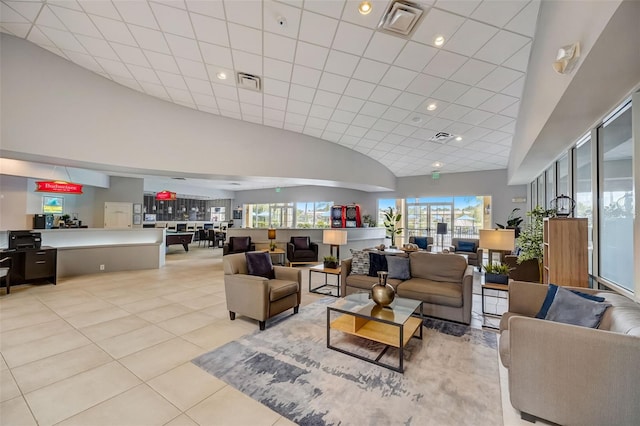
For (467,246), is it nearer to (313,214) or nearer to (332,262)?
(332,262)

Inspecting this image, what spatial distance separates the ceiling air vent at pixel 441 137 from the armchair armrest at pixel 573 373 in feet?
16.6

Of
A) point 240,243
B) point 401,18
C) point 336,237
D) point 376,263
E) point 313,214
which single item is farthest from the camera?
point 313,214

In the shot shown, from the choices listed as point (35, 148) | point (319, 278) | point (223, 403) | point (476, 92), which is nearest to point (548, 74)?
point (476, 92)

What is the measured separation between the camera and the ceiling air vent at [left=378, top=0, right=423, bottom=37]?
8.37ft

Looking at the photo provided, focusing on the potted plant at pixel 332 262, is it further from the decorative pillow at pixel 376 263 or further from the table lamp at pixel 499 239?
the table lamp at pixel 499 239

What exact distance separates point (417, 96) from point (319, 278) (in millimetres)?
4356

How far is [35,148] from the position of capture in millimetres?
4008

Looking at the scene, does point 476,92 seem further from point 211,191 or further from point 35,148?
point 211,191

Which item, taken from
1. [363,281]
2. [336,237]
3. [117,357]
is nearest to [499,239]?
[363,281]

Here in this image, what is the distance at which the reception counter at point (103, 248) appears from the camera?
5.65 m

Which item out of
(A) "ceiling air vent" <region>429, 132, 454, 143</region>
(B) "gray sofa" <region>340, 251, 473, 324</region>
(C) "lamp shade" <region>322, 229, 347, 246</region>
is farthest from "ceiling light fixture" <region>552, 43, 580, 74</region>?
(A) "ceiling air vent" <region>429, 132, 454, 143</region>

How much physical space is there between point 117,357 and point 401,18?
15.1ft

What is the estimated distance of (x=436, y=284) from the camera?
360 centimetres

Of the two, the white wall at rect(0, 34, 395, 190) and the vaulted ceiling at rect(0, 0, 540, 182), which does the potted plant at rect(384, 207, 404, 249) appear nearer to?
the white wall at rect(0, 34, 395, 190)
